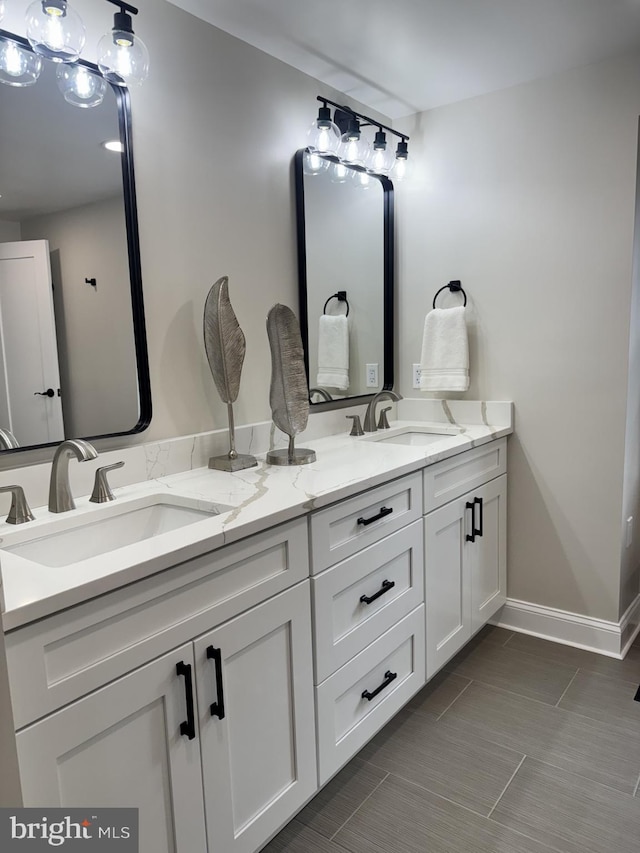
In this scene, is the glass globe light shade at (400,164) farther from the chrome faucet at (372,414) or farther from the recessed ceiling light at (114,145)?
the recessed ceiling light at (114,145)

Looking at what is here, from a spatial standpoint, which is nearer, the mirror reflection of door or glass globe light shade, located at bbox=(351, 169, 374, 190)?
the mirror reflection of door

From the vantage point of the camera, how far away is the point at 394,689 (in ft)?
6.37

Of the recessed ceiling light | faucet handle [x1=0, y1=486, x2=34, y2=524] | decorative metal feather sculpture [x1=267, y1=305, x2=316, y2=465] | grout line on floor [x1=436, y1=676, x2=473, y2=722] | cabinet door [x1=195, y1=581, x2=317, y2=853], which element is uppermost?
the recessed ceiling light

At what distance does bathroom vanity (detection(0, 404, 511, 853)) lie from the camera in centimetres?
103

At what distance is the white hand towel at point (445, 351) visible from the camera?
8.65 feet

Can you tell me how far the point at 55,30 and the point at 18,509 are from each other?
1.13 m

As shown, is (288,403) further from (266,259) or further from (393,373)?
(393,373)

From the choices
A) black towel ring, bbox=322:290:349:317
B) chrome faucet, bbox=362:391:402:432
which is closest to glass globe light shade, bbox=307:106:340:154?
black towel ring, bbox=322:290:349:317

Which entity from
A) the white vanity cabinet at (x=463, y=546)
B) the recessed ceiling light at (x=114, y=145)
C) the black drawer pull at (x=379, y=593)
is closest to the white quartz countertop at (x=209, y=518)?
the white vanity cabinet at (x=463, y=546)

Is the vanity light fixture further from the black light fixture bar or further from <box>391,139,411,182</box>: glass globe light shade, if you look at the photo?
<box>391,139,411,182</box>: glass globe light shade

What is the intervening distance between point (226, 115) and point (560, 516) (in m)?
2.02

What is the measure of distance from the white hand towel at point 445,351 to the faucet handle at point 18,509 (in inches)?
70.4

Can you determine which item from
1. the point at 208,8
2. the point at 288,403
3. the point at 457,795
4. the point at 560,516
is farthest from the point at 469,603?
the point at 208,8

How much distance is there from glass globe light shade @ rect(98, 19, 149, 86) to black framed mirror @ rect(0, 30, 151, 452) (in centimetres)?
10
